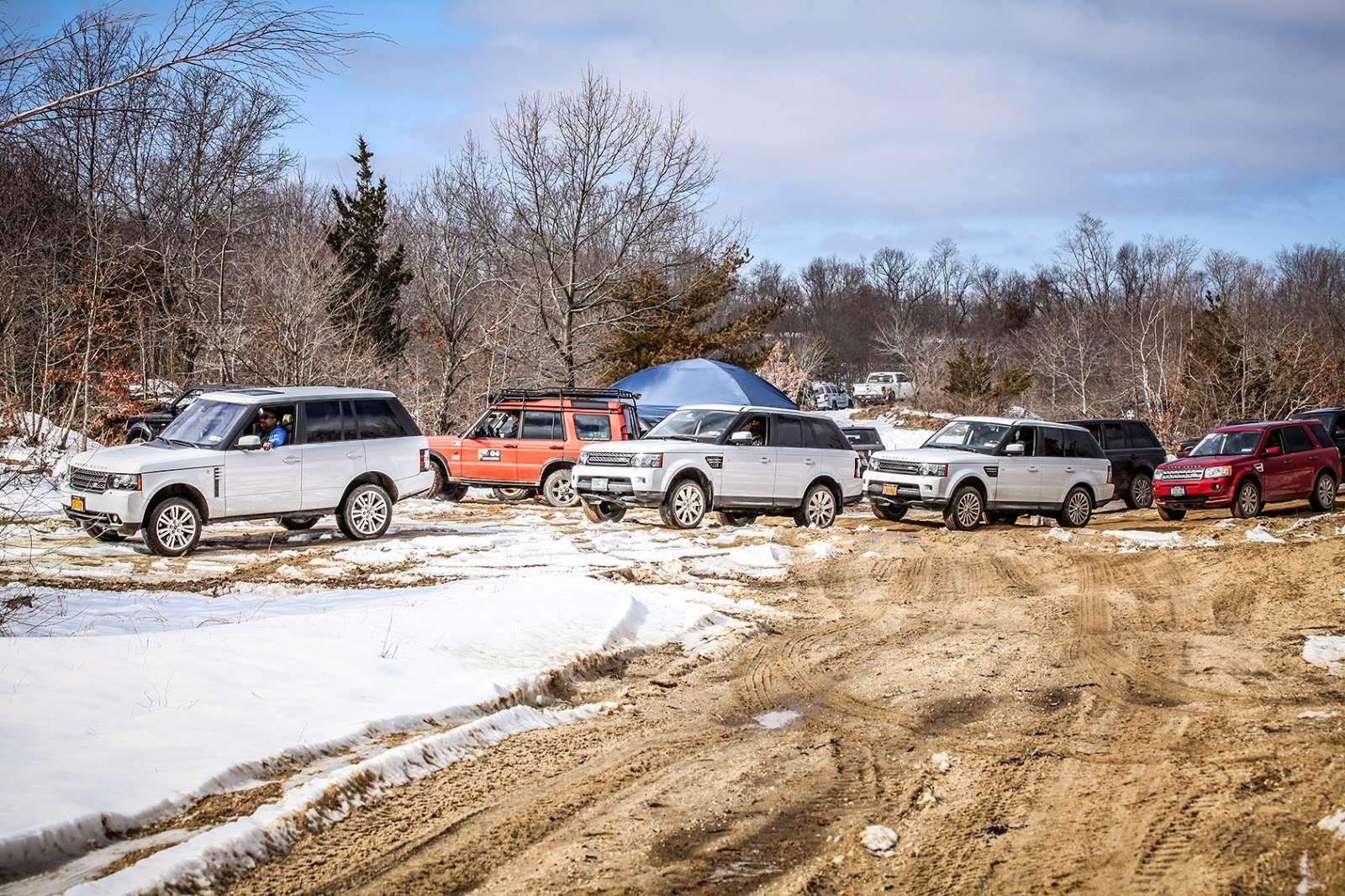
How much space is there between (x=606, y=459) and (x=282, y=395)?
15.3 feet

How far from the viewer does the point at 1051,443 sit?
18.6 metres

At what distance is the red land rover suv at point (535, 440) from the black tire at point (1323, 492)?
1274 centimetres

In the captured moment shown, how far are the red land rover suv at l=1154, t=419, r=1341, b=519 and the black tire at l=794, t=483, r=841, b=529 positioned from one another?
20.8ft

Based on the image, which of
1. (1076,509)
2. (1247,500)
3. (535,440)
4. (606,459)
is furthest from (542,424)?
(1247,500)

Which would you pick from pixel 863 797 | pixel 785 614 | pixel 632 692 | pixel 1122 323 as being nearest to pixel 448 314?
pixel 785 614

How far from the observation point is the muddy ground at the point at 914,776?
13.1 feet

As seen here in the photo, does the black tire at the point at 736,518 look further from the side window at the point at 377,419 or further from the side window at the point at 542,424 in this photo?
the side window at the point at 377,419

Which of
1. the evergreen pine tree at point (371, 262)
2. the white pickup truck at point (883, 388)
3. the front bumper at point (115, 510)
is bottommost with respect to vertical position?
the front bumper at point (115, 510)

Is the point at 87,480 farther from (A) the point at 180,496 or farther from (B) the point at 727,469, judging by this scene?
(B) the point at 727,469

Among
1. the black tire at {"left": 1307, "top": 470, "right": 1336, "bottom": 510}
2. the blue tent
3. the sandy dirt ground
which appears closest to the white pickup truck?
the blue tent

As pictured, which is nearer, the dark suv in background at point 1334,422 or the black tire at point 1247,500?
the black tire at point 1247,500

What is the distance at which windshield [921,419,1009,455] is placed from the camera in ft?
59.6

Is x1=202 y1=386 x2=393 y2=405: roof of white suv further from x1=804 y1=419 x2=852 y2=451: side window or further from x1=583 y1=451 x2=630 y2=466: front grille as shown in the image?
x1=804 y1=419 x2=852 y2=451: side window

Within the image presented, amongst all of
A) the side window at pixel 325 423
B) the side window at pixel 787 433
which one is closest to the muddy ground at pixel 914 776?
the side window at pixel 787 433
